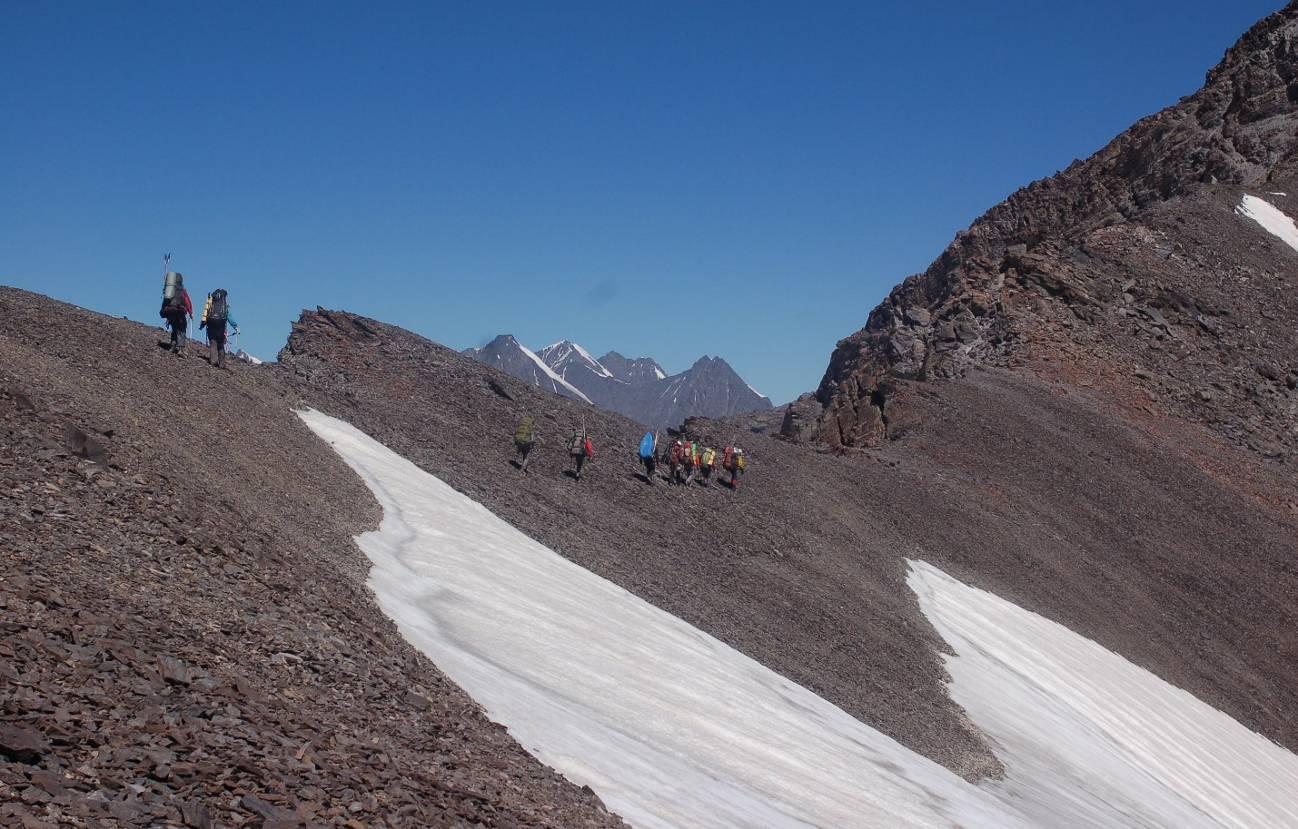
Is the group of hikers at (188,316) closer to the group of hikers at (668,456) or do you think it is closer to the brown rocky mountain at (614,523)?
the brown rocky mountain at (614,523)

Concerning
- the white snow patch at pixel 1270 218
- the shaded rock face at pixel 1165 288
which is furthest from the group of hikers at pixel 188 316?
the white snow patch at pixel 1270 218

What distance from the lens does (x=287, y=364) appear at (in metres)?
26.9

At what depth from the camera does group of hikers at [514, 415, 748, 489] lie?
82.5 ft

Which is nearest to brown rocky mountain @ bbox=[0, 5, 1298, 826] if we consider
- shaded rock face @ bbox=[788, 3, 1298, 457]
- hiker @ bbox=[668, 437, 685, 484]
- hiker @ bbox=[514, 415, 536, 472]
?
shaded rock face @ bbox=[788, 3, 1298, 457]

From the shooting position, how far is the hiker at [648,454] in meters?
26.7

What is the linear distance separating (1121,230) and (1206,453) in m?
21.1

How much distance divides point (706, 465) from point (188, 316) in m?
13.1

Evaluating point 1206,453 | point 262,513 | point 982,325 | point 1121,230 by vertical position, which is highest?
point 1121,230

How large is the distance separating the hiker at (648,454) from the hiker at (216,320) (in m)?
9.77

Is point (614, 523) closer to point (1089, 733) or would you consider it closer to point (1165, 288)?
point (1089, 733)

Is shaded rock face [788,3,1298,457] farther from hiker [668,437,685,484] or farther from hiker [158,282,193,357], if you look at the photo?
hiker [158,282,193,357]

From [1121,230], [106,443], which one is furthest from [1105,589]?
[1121,230]

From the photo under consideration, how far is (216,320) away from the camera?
21094mm

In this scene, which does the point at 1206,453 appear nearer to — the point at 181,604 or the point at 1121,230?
the point at 1121,230
